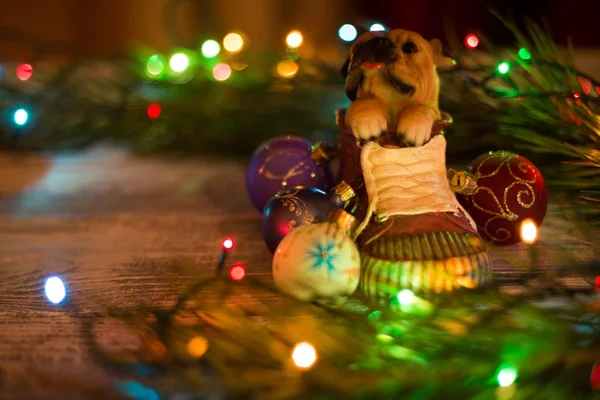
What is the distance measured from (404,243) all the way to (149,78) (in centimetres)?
57

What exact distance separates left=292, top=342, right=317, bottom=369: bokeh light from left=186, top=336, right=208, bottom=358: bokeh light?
7cm

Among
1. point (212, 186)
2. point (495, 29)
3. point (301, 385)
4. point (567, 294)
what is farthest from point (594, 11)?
point (301, 385)

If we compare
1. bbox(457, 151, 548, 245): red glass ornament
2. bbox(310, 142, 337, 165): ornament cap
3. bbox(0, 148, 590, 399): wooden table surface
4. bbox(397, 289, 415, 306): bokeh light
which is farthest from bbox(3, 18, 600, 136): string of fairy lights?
bbox(397, 289, 415, 306): bokeh light

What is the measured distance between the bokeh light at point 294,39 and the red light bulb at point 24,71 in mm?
364

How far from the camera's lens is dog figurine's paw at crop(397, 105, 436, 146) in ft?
1.87

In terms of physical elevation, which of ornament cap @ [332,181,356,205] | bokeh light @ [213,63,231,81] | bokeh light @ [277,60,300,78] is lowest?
ornament cap @ [332,181,356,205]

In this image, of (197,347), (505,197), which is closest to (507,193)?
(505,197)

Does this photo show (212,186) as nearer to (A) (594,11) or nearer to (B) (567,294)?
(B) (567,294)

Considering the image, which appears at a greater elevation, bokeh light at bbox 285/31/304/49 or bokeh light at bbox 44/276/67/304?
bokeh light at bbox 285/31/304/49

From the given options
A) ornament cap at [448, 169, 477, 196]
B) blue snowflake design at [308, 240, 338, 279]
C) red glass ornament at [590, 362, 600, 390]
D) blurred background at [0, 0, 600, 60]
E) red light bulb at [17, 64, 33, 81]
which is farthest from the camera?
blurred background at [0, 0, 600, 60]

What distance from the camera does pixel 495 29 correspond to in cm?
164

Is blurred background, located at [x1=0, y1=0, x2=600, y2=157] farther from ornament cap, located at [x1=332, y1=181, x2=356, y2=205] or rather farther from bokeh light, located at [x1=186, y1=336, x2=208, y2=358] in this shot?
bokeh light, located at [x1=186, y1=336, x2=208, y2=358]

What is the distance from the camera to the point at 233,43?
0.99 m

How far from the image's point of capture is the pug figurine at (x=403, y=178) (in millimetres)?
542
